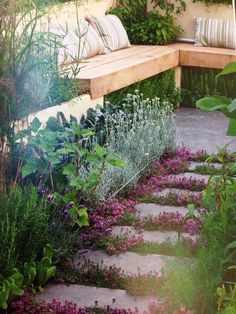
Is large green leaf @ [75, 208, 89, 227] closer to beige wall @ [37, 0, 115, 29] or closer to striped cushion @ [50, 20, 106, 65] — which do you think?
striped cushion @ [50, 20, 106, 65]

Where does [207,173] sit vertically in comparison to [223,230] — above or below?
below

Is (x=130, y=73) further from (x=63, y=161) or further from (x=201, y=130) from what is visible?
(x=63, y=161)

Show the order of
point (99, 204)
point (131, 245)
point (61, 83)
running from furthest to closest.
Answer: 1. point (61, 83)
2. point (99, 204)
3. point (131, 245)

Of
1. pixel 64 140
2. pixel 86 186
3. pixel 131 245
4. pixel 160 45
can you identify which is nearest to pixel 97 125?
pixel 64 140

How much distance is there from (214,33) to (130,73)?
2.03 metres

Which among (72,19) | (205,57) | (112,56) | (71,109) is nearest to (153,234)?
(71,109)

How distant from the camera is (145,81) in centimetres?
761

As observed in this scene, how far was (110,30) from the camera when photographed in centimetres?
798

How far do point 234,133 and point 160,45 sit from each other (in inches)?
199

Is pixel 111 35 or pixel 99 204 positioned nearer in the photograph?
pixel 99 204

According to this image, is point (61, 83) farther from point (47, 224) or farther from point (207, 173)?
point (47, 224)

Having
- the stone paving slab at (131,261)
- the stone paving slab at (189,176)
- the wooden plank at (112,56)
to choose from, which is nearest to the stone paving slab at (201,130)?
the stone paving slab at (189,176)

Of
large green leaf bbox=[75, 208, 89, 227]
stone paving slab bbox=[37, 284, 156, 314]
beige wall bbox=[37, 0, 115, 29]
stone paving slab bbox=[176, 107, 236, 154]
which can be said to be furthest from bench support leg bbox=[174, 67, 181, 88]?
stone paving slab bbox=[37, 284, 156, 314]

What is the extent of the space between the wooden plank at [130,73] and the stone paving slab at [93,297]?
2594 millimetres
